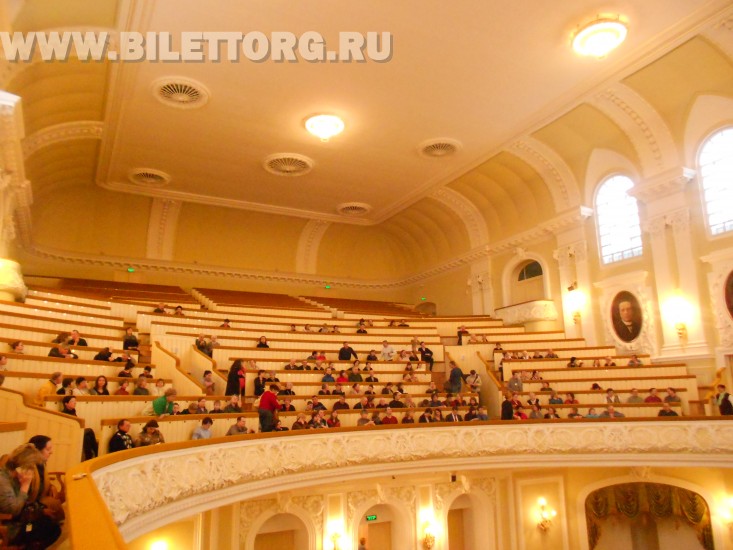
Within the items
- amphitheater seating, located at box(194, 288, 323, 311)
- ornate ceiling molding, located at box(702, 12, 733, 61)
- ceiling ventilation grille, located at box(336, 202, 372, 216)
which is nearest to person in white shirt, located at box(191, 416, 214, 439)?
amphitheater seating, located at box(194, 288, 323, 311)

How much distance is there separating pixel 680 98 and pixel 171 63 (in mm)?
10402

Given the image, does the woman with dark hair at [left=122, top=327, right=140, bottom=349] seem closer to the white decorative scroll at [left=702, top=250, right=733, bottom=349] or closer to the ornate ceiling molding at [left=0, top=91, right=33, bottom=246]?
the ornate ceiling molding at [left=0, top=91, right=33, bottom=246]

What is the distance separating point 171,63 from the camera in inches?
416

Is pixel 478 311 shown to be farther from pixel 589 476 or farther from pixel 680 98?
pixel 680 98

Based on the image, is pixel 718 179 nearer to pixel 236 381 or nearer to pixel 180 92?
pixel 236 381

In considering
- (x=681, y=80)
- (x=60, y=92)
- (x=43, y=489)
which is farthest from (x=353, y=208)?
(x=43, y=489)

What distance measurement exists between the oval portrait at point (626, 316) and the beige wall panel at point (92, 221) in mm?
14587

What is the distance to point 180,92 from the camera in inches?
453

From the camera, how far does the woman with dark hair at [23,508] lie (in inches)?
121

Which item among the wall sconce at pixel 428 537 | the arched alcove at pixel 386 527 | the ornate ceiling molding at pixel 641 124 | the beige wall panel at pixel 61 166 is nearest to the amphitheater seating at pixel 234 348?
the arched alcove at pixel 386 527

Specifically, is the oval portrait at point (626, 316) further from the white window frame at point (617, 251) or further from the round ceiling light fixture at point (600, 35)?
the round ceiling light fixture at point (600, 35)

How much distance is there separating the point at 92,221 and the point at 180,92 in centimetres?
836

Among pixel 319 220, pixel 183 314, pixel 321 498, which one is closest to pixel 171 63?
pixel 183 314

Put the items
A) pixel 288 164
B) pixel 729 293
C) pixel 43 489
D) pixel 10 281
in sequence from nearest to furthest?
pixel 43 489 < pixel 729 293 < pixel 10 281 < pixel 288 164
